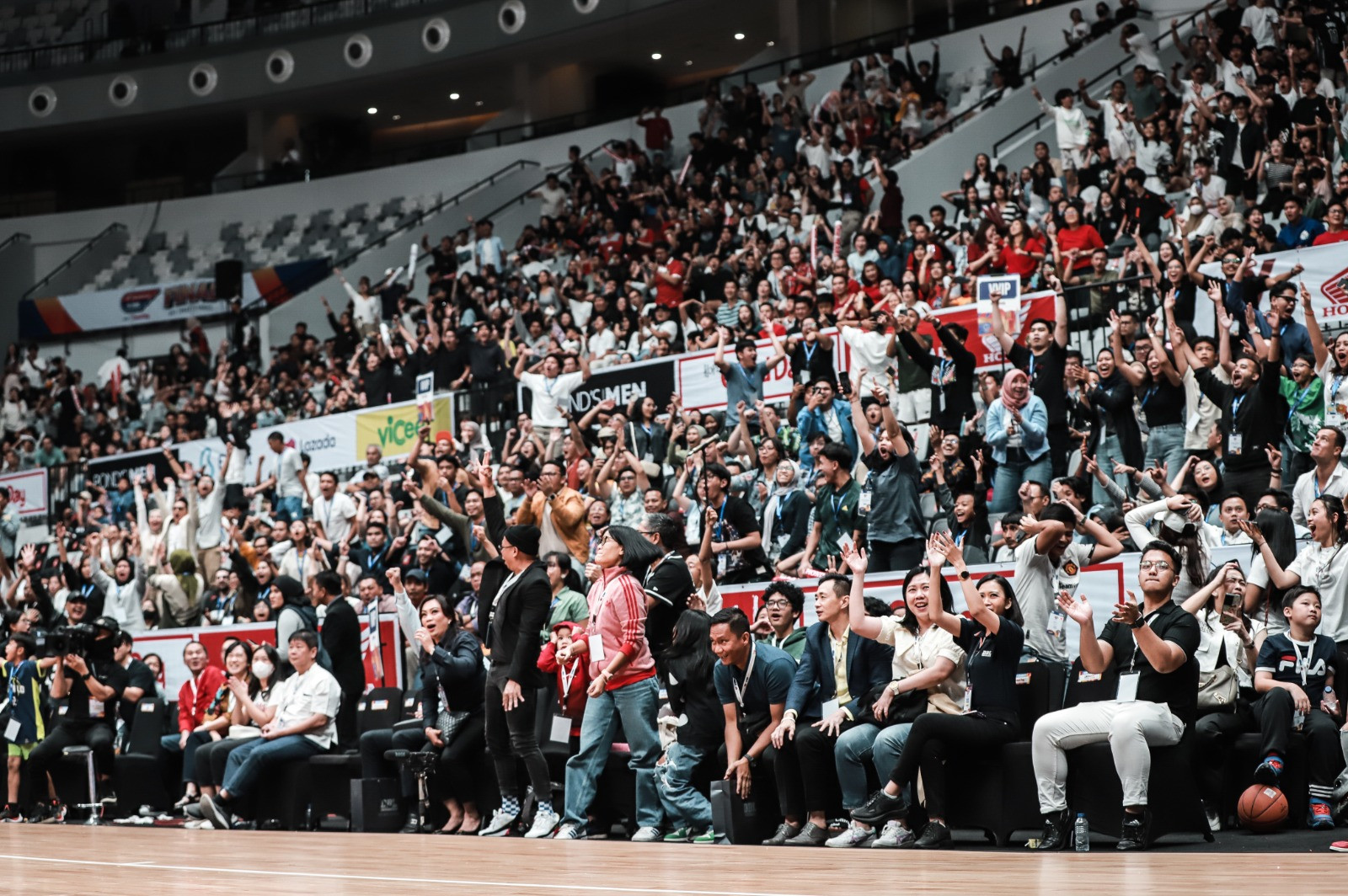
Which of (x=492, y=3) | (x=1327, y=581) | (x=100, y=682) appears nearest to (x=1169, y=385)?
(x=1327, y=581)

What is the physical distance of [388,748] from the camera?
9516mm

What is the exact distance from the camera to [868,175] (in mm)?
18125

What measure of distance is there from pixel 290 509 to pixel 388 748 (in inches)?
278

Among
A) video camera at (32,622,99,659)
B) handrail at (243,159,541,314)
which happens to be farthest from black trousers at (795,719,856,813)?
handrail at (243,159,541,314)

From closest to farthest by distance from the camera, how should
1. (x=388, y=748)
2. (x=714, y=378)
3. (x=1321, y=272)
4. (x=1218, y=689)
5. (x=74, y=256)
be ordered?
(x=1218, y=689)
(x=388, y=748)
(x=1321, y=272)
(x=714, y=378)
(x=74, y=256)

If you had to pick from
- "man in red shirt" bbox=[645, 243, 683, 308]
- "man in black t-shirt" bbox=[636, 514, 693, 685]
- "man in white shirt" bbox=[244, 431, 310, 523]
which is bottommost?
"man in black t-shirt" bbox=[636, 514, 693, 685]

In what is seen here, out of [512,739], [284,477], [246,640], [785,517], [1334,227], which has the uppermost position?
[1334,227]

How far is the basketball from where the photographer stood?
6.92m

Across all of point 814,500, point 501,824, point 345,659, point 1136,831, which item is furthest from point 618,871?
point 345,659

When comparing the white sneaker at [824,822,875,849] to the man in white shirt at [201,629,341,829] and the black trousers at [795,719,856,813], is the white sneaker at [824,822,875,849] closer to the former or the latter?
the black trousers at [795,719,856,813]

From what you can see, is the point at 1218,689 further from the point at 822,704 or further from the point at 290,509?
the point at 290,509

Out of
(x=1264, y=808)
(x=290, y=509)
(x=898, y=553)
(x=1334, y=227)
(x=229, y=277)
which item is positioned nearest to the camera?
(x=1264, y=808)

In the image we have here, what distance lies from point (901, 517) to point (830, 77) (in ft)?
45.5

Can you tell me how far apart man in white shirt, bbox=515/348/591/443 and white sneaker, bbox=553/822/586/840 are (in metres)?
6.41
